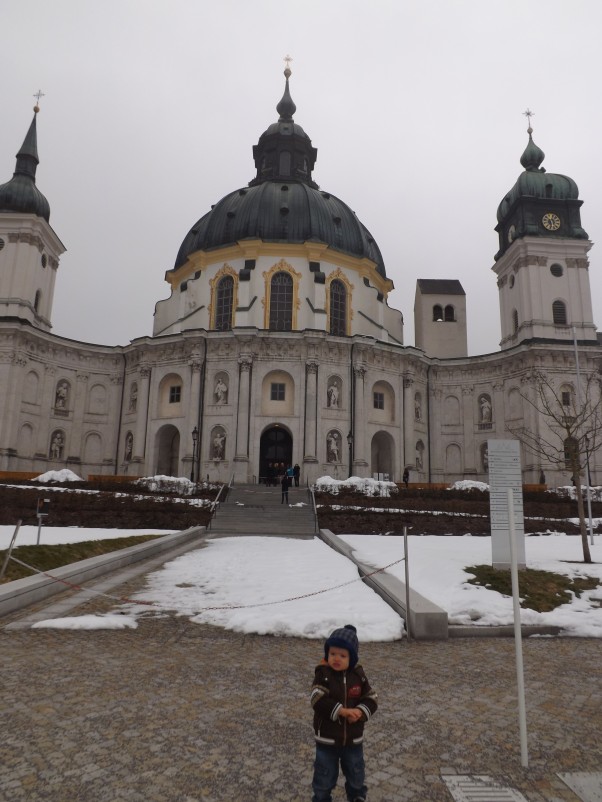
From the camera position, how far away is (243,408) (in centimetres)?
4378

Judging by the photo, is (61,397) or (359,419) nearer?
(359,419)

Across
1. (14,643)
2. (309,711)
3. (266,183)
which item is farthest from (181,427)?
(309,711)

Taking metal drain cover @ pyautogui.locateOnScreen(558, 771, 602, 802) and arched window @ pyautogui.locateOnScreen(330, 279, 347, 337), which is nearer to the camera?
metal drain cover @ pyautogui.locateOnScreen(558, 771, 602, 802)

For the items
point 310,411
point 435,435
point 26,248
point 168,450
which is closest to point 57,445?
point 168,450

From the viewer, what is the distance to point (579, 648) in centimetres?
797

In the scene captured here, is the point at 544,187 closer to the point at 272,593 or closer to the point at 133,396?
the point at 133,396

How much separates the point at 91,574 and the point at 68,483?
761 inches

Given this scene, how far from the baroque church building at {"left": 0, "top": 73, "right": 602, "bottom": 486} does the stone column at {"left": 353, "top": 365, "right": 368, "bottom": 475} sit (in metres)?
0.12

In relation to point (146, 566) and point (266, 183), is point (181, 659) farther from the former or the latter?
point (266, 183)

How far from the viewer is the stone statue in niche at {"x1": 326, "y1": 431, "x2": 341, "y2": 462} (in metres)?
43.8

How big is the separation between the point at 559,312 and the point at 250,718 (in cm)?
5154

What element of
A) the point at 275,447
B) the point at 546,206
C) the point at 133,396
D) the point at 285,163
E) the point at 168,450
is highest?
the point at 285,163

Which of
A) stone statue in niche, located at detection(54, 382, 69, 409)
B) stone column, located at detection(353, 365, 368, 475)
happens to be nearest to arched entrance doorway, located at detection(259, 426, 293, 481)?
stone column, located at detection(353, 365, 368, 475)

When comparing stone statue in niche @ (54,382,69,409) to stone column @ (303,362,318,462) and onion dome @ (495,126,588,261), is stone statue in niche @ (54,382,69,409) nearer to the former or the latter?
stone column @ (303,362,318,462)
